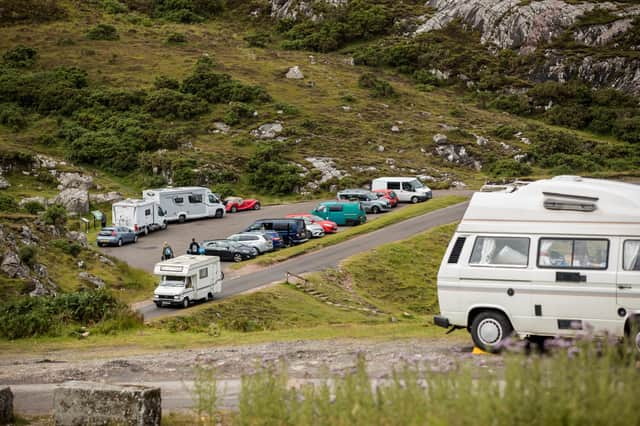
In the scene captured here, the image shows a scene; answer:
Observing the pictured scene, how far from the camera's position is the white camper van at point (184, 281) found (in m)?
31.8

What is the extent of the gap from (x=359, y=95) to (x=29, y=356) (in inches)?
3094

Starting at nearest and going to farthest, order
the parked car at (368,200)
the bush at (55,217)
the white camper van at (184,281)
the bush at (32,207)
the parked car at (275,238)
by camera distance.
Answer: the white camper van at (184,281) → the bush at (55,217) → the parked car at (275,238) → the bush at (32,207) → the parked car at (368,200)

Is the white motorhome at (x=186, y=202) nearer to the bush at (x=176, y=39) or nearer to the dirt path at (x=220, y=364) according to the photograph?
the dirt path at (x=220, y=364)

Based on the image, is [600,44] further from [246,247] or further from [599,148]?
[246,247]

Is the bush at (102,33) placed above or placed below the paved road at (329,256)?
above

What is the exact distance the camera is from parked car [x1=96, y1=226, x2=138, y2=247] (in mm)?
47406

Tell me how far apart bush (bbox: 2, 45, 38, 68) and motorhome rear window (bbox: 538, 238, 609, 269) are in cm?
9127

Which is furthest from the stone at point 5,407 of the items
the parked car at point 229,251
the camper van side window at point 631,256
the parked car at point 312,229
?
the parked car at point 312,229

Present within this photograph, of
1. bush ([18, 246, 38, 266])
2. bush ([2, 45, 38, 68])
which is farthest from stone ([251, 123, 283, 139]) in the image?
bush ([18, 246, 38, 266])

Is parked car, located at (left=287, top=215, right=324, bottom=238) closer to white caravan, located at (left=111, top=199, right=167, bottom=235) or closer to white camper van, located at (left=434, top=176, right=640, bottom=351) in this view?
white caravan, located at (left=111, top=199, right=167, bottom=235)

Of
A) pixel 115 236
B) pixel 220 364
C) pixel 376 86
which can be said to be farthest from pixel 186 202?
pixel 376 86

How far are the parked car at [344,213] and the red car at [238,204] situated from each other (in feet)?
30.6

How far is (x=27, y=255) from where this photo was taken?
103 feet

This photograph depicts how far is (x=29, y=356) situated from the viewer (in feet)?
64.5
